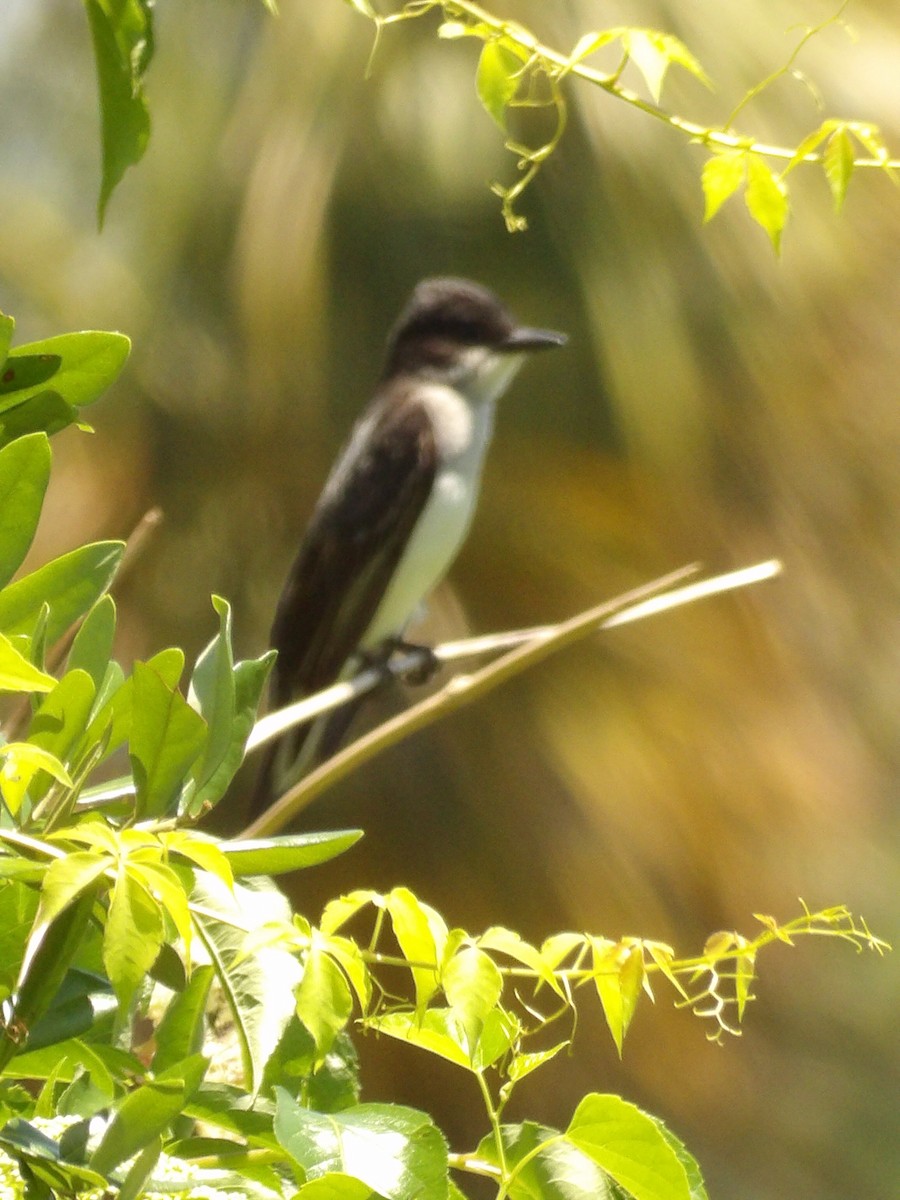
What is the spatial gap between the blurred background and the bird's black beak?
0.07 m

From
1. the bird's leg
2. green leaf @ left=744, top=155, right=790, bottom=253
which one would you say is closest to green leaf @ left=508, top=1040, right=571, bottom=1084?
green leaf @ left=744, top=155, right=790, bottom=253

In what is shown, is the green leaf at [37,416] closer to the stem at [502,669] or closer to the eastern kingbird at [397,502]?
the stem at [502,669]

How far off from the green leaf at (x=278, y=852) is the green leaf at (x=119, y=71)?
0.14 m

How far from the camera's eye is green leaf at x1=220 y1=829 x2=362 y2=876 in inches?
9.6

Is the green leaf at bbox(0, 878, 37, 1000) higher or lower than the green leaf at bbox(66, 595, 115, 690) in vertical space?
lower

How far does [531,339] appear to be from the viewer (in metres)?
1.51

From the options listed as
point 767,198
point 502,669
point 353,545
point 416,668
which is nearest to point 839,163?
point 767,198

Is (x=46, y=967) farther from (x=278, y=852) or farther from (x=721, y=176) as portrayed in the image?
(x=721, y=176)

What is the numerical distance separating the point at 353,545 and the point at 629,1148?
1347mm

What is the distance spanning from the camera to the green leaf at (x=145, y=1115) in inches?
9.3

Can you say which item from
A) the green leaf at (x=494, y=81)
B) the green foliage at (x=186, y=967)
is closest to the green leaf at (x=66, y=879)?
the green foliage at (x=186, y=967)

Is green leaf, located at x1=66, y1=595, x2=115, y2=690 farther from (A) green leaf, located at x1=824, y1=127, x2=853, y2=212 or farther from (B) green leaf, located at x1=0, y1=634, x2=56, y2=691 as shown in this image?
(A) green leaf, located at x1=824, y1=127, x2=853, y2=212

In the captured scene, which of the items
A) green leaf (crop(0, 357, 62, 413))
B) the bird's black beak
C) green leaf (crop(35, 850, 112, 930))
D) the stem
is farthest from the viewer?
the bird's black beak

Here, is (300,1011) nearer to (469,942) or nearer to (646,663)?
(469,942)
